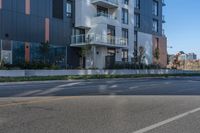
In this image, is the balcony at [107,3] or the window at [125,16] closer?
the balcony at [107,3]

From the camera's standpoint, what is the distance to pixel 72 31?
43.8m

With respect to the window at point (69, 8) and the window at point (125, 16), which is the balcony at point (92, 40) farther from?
the window at point (125, 16)

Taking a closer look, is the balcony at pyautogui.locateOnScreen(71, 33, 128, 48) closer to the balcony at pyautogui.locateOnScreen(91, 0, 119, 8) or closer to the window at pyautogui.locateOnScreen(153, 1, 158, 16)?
the balcony at pyautogui.locateOnScreen(91, 0, 119, 8)

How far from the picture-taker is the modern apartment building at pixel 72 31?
120 ft

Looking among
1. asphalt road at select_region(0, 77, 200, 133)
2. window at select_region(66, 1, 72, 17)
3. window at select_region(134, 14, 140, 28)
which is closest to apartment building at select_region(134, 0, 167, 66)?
window at select_region(134, 14, 140, 28)

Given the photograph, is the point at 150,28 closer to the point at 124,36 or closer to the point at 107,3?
the point at 124,36

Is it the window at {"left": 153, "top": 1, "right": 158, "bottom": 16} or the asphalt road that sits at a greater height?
the window at {"left": 153, "top": 1, "right": 158, "bottom": 16}

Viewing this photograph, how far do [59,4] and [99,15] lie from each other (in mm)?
5706

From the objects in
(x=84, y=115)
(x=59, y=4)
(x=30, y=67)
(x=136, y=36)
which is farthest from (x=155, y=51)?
(x=84, y=115)

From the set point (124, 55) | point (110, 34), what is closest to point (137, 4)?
point (124, 55)

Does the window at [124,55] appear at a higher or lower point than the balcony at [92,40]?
lower

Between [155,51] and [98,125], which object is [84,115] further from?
[155,51]

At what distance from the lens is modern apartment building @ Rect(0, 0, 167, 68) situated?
120 ft

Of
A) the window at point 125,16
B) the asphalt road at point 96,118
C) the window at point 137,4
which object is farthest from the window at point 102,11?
the asphalt road at point 96,118
